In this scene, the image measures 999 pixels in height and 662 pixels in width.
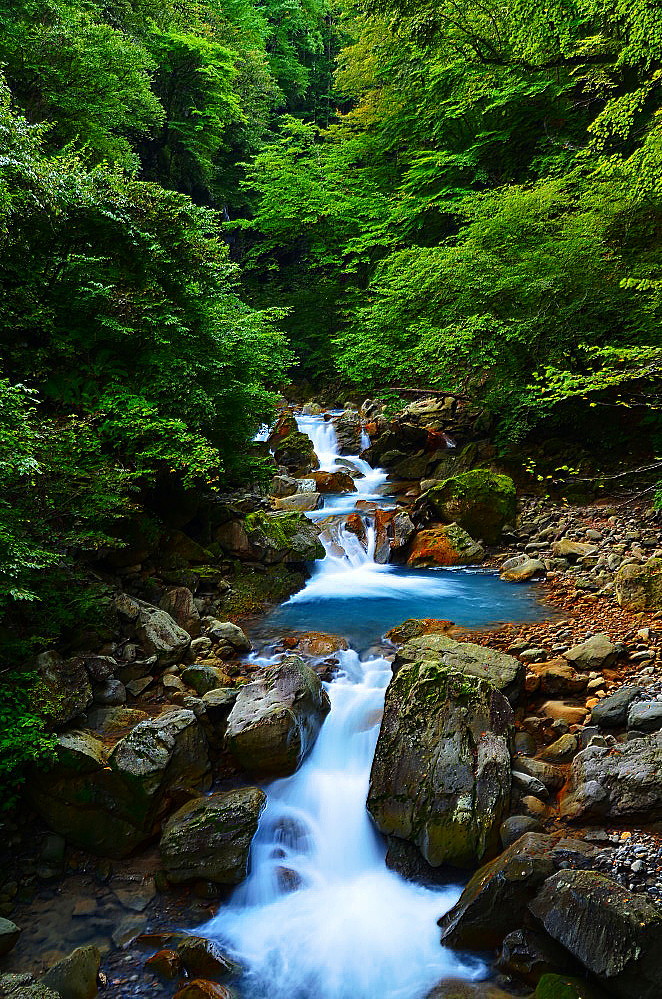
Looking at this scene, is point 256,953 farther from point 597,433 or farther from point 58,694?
point 597,433

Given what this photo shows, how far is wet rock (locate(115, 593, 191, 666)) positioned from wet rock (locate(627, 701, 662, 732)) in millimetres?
4410

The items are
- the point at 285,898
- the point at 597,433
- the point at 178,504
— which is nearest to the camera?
the point at 285,898

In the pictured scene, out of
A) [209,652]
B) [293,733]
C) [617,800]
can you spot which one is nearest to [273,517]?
[209,652]

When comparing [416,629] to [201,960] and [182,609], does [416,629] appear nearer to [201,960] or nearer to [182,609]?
[182,609]

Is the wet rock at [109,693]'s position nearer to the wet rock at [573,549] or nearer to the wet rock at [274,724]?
the wet rock at [274,724]

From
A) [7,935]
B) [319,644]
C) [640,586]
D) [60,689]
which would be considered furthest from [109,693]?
[640,586]

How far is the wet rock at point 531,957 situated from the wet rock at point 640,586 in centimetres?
444

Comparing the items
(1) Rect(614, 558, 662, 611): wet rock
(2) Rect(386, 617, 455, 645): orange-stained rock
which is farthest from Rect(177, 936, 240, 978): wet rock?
(1) Rect(614, 558, 662, 611): wet rock

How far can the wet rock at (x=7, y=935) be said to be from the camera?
3582 millimetres

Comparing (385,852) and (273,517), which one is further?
(273,517)

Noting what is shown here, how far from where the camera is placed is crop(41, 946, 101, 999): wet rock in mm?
3311

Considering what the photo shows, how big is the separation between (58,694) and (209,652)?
6.48 ft

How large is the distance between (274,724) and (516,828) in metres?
2.11

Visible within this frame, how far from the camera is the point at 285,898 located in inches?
171
